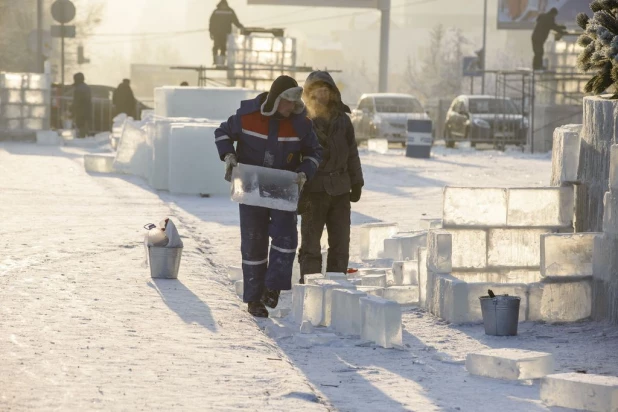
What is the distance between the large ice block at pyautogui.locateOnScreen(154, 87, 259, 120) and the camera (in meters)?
21.8

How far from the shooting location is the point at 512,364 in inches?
287

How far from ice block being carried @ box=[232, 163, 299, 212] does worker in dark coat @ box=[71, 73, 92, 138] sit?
28.4 metres

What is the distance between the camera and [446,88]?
105375 mm

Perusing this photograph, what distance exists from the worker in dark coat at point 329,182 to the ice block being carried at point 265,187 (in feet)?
2.78

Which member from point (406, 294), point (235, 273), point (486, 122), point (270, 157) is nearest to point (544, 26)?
point (486, 122)

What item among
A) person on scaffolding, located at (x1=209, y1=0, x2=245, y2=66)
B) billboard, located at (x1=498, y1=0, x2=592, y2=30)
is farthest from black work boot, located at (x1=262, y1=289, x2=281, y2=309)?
billboard, located at (x1=498, y1=0, x2=592, y2=30)

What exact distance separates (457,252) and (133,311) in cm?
230

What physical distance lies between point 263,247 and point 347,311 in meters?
0.94

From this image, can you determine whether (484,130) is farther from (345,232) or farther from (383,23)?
(345,232)

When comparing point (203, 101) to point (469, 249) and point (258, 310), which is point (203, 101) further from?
point (258, 310)

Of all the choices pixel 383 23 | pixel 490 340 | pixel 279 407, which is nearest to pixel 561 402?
pixel 279 407

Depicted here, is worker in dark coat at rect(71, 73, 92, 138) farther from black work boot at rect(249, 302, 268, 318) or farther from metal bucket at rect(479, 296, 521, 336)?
metal bucket at rect(479, 296, 521, 336)

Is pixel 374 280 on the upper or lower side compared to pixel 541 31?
lower

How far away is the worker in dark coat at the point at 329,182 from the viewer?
984 cm
